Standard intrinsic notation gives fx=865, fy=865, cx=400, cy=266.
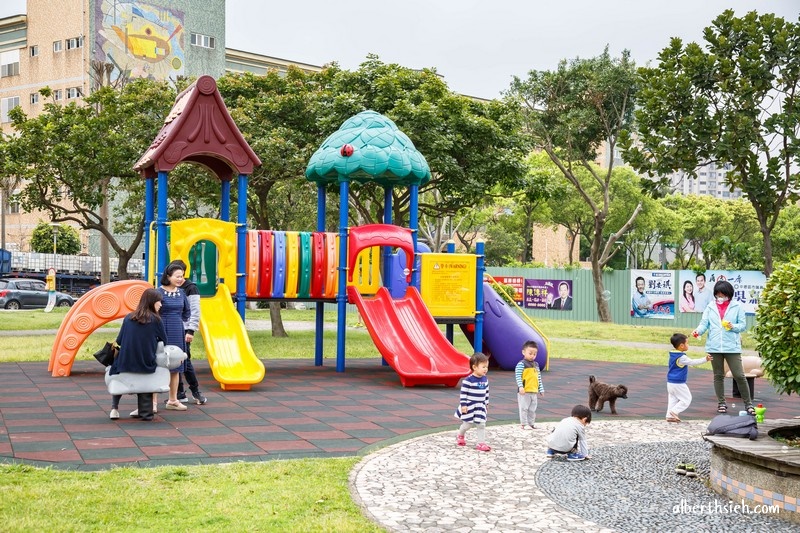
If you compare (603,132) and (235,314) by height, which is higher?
(603,132)

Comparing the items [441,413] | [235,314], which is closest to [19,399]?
[235,314]

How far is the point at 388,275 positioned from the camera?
16.7m

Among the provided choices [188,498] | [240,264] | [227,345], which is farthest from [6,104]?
[188,498]

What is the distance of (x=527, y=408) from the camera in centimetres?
988

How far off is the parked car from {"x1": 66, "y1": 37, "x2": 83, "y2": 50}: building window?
18901mm

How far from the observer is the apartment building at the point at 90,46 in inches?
2005

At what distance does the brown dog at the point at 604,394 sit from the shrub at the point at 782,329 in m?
3.51

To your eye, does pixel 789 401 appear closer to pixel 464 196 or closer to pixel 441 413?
pixel 441 413

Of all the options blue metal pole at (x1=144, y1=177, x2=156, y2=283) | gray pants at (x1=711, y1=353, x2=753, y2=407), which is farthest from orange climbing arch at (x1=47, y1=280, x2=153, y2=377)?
gray pants at (x1=711, y1=353, x2=753, y2=407)

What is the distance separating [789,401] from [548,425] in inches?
196

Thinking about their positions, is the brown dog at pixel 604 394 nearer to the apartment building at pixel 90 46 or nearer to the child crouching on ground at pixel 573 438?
the child crouching on ground at pixel 573 438

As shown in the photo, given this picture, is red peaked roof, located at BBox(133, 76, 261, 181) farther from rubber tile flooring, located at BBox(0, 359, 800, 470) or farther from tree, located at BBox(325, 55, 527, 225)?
tree, located at BBox(325, 55, 527, 225)

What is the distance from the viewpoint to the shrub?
6828 mm

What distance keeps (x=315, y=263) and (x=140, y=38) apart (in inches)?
1638
